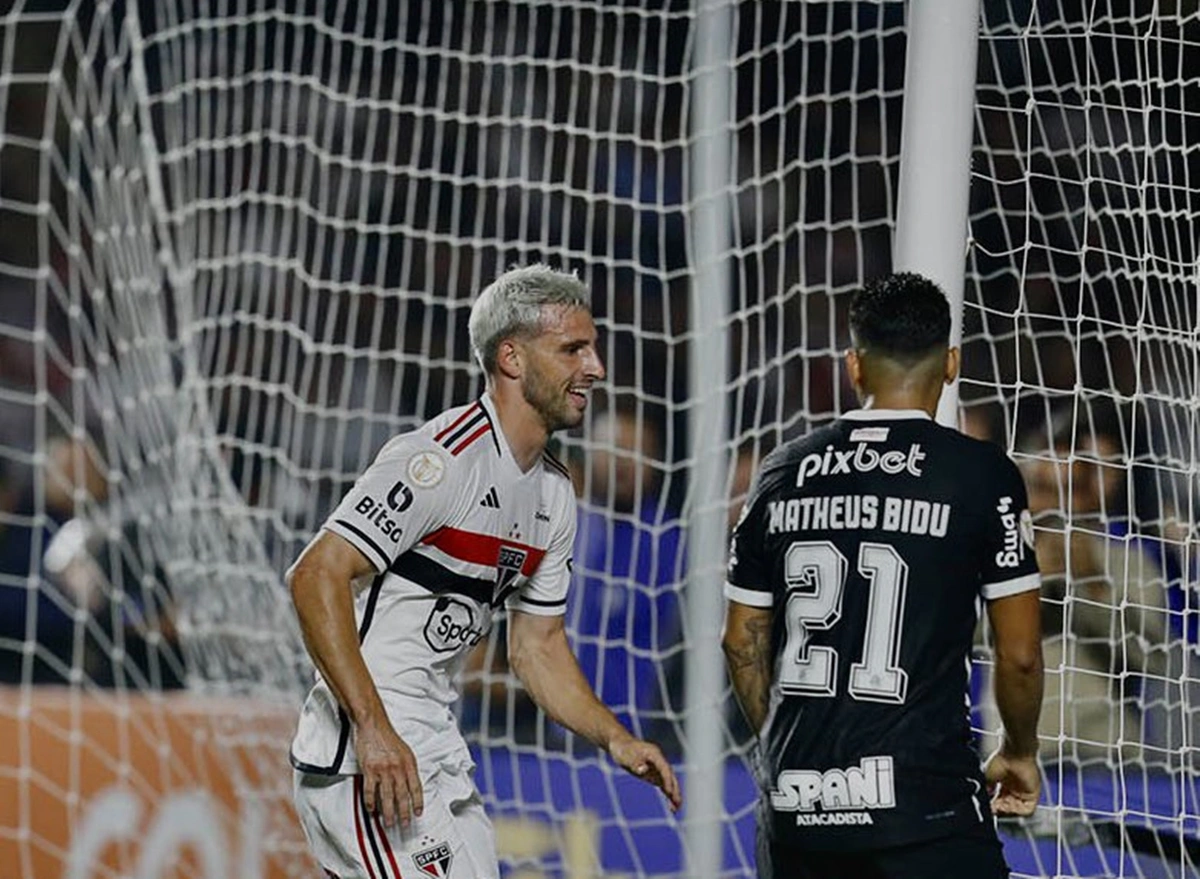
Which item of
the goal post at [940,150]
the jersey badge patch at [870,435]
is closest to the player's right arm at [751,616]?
the jersey badge patch at [870,435]

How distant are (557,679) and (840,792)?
91 centimetres

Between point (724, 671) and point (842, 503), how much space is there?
9.07 feet

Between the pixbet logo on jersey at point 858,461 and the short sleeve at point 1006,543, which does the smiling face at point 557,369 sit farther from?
the short sleeve at point 1006,543

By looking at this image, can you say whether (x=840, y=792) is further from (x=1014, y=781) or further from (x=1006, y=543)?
(x=1006, y=543)

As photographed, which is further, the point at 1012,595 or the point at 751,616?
the point at 751,616

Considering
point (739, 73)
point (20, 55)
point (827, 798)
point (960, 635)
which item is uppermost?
point (20, 55)

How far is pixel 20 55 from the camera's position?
8906mm

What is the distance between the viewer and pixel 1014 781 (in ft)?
11.9

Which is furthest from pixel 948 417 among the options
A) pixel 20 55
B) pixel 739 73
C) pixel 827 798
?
pixel 20 55

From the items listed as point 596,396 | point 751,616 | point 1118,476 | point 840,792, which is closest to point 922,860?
point 840,792

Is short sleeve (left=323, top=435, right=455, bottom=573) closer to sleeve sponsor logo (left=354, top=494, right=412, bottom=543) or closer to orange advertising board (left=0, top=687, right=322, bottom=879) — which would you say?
sleeve sponsor logo (left=354, top=494, right=412, bottom=543)

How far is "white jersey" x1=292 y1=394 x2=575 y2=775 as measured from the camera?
3.88m

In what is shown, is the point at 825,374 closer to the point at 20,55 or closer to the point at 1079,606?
the point at 1079,606

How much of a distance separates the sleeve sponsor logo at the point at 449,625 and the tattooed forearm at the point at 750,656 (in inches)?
21.8
